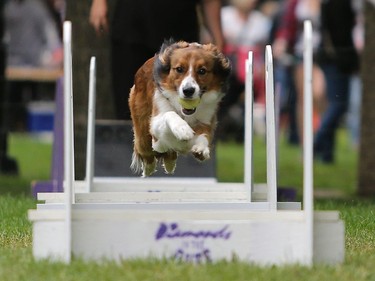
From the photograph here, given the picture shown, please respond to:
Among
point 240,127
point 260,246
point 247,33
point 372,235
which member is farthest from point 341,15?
point 260,246

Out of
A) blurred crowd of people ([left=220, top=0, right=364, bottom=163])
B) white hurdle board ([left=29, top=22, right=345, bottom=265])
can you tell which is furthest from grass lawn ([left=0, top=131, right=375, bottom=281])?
blurred crowd of people ([left=220, top=0, right=364, bottom=163])

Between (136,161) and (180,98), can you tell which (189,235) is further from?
(136,161)

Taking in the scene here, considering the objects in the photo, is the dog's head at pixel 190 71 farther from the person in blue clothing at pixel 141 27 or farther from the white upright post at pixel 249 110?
the person in blue clothing at pixel 141 27

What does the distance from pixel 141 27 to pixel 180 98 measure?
8.59 ft

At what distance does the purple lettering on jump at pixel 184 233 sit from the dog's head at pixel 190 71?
758 millimetres

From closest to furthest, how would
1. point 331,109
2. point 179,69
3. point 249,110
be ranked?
point 179,69, point 249,110, point 331,109

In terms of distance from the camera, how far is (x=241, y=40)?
662 inches

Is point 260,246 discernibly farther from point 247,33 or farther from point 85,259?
point 247,33

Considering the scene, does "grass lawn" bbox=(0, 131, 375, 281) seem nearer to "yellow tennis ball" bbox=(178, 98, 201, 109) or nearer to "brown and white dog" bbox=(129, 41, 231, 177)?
"brown and white dog" bbox=(129, 41, 231, 177)

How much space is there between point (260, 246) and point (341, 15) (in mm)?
9269

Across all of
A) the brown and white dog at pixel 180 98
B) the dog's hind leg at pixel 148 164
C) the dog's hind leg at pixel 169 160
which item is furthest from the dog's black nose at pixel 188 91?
the dog's hind leg at pixel 148 164

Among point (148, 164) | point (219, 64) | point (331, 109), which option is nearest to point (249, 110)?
point (219, 64)

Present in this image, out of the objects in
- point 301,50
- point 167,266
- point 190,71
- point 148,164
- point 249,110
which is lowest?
point 167,266

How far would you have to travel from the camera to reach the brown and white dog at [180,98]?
5402 millimetres
